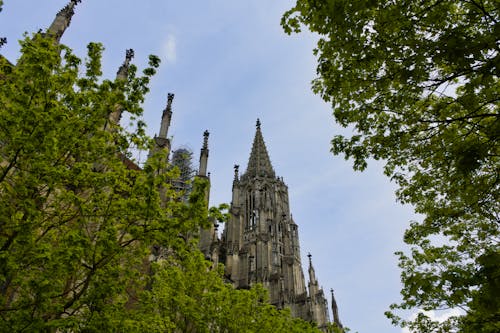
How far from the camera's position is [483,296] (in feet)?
18.6

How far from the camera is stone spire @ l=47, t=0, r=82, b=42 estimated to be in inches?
690

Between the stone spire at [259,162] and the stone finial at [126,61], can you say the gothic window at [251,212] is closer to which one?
the stone spire at [259,162]

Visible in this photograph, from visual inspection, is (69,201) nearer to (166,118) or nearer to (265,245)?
(166,118)

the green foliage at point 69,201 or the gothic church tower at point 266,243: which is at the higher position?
the gothic church tower at point 266,243

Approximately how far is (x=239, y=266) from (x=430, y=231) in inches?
1239

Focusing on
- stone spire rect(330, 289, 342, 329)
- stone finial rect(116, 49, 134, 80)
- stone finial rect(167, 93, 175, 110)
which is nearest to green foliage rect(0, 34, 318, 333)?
stone finial rect(116, 49, 134, 80)

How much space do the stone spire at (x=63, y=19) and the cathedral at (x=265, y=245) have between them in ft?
39.0

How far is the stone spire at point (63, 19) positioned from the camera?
1753 centimetres

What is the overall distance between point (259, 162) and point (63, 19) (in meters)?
39.1

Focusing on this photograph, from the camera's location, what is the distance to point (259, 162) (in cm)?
5484

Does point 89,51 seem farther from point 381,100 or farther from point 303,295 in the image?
point 303,295

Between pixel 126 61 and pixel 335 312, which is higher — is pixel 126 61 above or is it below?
above

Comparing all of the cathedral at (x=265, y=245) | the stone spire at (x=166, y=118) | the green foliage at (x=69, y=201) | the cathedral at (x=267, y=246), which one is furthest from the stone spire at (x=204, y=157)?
the green foliage at (x=69, y=201)

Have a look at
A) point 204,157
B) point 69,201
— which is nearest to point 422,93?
point 69,201
